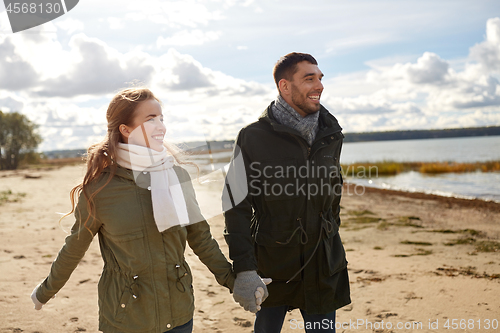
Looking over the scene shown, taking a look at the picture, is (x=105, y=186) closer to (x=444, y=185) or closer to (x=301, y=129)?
(x=301, y=129)

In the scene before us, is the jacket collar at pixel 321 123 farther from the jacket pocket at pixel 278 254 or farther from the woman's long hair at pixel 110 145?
the woman's long hair at pixel 110 145

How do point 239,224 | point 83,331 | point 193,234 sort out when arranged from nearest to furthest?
point 193,234, point 239,224, point 83,331

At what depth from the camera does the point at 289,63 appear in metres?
2.77

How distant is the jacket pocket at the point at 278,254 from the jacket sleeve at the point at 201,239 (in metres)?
0.37

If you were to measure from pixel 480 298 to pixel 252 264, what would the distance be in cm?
343

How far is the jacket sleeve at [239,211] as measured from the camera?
235cm

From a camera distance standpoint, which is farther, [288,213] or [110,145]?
[288,213]

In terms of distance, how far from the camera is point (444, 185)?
19.6 m

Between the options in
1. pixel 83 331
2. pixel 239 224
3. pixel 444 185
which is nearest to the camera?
pixel 239 224

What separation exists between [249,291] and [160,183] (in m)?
0.80

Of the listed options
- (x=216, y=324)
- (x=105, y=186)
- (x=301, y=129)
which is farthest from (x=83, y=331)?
(x=301, y=129)

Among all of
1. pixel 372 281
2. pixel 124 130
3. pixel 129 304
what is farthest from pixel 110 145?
pixel 372 281

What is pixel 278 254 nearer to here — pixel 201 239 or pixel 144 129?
pixel 201 239

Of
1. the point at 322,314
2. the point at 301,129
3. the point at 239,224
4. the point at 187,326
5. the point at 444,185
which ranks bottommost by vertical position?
the point at 444,185
